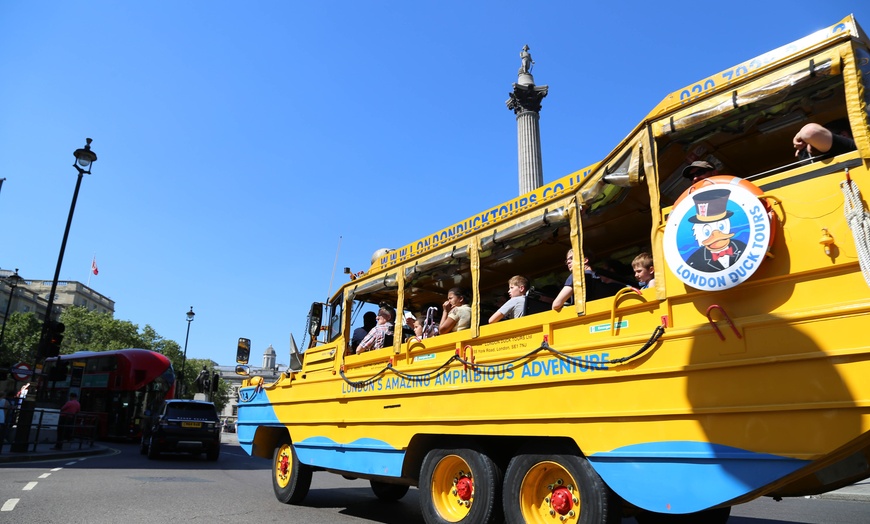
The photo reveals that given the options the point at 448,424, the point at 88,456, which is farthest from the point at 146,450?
the point at 448,424

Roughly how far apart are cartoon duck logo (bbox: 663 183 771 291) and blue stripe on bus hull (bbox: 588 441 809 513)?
978mm

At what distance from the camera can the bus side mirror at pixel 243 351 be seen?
8.24 metres

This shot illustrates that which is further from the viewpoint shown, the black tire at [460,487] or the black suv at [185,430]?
the black suv at [185,430]

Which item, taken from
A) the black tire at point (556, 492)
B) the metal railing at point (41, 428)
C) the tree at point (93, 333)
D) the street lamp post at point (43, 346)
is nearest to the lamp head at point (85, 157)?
the street lamp post at point (43, 346)

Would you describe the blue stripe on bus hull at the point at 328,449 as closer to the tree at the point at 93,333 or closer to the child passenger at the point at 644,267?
the child passenger at the point at 644,267

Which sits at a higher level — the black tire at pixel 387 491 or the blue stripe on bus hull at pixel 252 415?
the blue stripe on bus hull at pixel 252 415

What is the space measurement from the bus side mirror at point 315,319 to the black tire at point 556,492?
167 inches

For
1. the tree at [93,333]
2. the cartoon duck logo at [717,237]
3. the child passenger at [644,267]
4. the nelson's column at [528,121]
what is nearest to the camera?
the cartoon duck logo at [717,237]

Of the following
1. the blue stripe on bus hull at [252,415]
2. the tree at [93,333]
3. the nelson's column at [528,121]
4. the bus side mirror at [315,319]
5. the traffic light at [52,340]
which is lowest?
the blue stripe on bus hull at [252,415]

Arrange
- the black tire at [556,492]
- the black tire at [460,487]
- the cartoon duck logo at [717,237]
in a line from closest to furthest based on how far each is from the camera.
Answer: the cartoon duck logo at [717,237]
the black tire at [556,492]
the black tire at [460,487]

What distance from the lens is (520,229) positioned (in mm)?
5453

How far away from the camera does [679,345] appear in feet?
12.5

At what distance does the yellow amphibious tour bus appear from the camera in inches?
129

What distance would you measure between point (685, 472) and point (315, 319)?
5769mm
